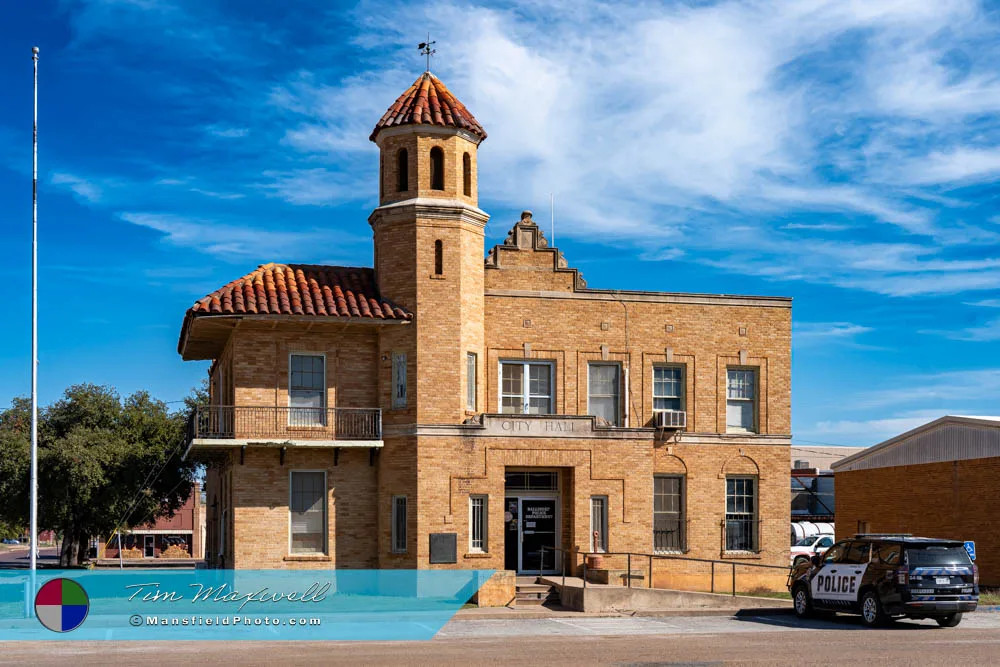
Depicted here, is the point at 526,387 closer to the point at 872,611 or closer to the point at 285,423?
the point at 285,423

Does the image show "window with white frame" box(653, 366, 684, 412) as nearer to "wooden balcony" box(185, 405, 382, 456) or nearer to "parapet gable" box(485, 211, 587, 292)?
"parapet gable" box(485, 211, 587, 292)

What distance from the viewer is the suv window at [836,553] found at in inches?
975

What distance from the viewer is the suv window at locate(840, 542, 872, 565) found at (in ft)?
78.8

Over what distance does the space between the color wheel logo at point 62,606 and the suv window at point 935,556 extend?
1534 cm

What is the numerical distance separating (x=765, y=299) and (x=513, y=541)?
1008 centimetres

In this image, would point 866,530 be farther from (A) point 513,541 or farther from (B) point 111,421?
(B) point 111,421

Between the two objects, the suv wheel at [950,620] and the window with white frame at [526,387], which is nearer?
the suv wheel at [950,620]

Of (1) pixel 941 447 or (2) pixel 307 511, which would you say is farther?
(1) pixel 941 447

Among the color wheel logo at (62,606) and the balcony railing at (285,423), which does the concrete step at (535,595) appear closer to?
the balcony railing at (285,423)

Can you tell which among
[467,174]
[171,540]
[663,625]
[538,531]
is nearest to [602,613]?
[663,625]

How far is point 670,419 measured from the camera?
1261 inches

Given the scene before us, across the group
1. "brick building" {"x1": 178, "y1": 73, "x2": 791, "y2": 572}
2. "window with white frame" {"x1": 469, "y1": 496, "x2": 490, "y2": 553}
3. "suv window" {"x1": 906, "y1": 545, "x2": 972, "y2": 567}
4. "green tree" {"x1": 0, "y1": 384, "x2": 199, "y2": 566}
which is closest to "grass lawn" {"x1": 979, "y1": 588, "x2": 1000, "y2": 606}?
"suv window" {"x1": 906, "y1": 545, "x2": 972, "y2": 567}

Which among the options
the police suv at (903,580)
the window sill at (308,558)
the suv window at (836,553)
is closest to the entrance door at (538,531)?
the window sill at (308,558)
